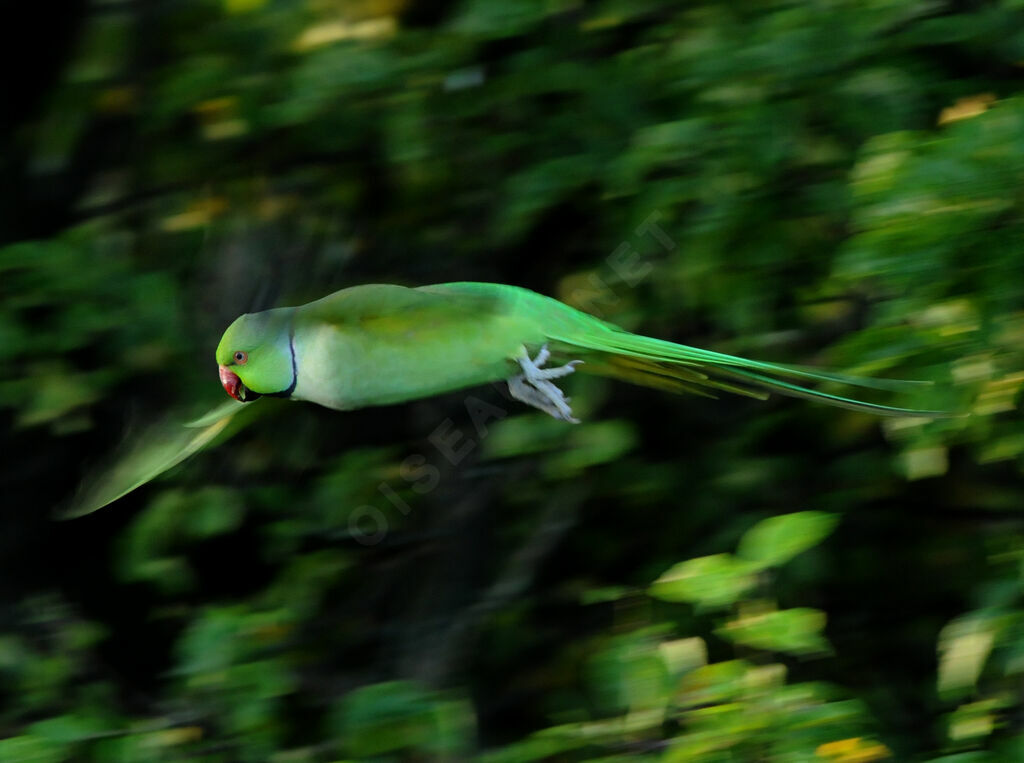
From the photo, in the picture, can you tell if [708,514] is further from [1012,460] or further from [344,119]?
[344,119]

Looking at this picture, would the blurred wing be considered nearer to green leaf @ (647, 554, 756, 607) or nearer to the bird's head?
the bird's head

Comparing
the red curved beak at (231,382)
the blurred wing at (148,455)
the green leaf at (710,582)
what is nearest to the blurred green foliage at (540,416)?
the green leaf at (710,582)

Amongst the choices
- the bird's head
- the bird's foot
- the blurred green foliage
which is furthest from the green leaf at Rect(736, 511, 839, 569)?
the bird's head

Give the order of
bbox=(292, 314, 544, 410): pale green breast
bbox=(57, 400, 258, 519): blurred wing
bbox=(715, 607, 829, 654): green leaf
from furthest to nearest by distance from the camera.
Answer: bbox=(715, 607, 829, 654): green leaf, bbox=(57, 400, 258, 519): blurred wing, bbox=(292, 314, 544, 410): pale green breast

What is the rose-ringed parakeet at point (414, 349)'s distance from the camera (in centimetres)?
94

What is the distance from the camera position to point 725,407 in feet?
7.32

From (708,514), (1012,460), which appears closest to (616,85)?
(708,514)

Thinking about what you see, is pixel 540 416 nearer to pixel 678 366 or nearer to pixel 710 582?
pixel 710 582

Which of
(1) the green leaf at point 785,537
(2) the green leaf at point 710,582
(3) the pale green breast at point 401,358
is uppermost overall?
(3) the pale green breast at point 401,358

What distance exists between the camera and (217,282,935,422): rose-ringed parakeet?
938 millimetres

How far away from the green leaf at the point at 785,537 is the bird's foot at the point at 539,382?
2.47 feet

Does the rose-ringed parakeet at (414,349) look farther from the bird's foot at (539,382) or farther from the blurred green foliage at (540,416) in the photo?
the blurred green foliage at (540,416)

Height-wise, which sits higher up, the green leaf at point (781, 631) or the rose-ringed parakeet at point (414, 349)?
the rose-ringed parakeet at point (414, 349)

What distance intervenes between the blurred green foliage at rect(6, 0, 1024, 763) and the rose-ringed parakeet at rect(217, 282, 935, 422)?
0.62m
